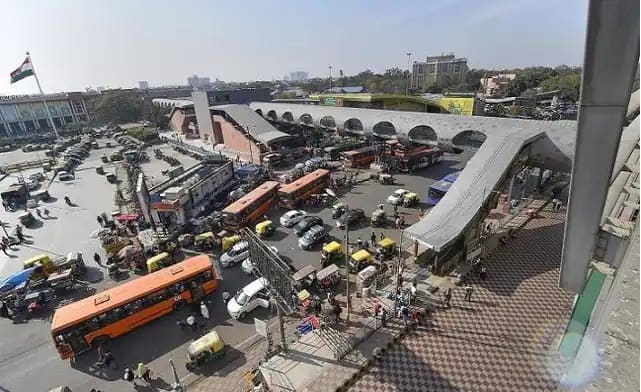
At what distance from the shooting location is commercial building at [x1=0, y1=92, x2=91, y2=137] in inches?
3505

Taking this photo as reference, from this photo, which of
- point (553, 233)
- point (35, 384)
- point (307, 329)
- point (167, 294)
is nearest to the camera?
point (35, 384)

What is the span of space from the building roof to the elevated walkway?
101ft

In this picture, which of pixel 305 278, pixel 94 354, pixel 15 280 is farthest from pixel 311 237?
pixel 15 280

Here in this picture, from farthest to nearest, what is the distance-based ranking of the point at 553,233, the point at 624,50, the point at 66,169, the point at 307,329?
1. the point at 66,169
2. the point at 553,233
3. the point at 307,329
4. the point at 624,50

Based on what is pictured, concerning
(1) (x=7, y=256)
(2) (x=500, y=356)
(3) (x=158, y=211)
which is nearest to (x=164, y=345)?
(3) (x=158, y=211)

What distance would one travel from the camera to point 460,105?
58.0m

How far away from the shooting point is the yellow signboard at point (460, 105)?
5653 cm

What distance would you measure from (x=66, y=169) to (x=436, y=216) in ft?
176

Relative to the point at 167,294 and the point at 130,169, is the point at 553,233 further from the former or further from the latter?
the point at 130,169

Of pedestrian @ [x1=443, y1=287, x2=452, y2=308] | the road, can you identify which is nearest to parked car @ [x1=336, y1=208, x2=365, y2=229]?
the road

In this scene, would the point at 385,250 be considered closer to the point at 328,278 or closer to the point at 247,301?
the point at 328,278

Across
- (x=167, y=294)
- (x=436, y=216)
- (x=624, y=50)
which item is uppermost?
(x=624, y=50)

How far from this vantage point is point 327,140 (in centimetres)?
5628

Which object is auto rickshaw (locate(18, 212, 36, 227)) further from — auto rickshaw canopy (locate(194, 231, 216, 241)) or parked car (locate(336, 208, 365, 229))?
parked car (locate(336, 208, 365, 229))
